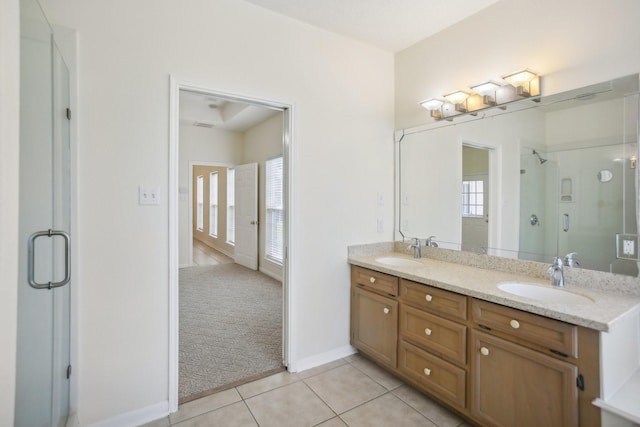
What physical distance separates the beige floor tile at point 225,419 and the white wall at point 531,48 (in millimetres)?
2522

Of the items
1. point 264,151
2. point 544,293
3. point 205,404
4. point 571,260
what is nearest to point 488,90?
point 571,260

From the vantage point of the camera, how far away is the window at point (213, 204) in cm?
828

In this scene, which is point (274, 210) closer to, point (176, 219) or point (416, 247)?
point (416, 247)

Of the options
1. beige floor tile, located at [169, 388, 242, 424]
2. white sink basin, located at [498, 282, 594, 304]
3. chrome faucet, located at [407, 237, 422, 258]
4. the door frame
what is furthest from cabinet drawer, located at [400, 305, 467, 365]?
beige floor tile, located at [169, 388, 242, 424]

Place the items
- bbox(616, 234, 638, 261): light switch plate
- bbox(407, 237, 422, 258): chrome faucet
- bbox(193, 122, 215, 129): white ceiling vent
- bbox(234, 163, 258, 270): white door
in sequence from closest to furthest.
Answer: bbox(616, 234, 638, 261): light switch plate → bbox(407, 237, 422, 258): chrome faucet → bbox(234, 163, 258, 270): white door → bbox(193, 122, 215, 129): white ceiling vent

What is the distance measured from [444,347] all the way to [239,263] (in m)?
5.05

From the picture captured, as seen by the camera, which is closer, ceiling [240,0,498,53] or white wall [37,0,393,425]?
white wall [37,0,393,425]

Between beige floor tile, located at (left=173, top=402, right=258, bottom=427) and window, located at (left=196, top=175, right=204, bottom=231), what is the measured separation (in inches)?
310

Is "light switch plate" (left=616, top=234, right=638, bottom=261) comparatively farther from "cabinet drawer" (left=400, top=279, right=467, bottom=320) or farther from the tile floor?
the tile floor

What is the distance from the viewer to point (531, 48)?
2076 mm

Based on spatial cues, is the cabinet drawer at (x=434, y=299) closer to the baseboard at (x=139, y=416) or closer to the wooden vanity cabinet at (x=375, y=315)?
the wooden vanity cabinet at (x=375, y=315)

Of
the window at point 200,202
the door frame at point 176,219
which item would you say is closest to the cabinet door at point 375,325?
the door frame at point 176,219

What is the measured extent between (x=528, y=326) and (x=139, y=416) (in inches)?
86.0

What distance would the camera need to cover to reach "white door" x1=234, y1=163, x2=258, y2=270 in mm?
5840
